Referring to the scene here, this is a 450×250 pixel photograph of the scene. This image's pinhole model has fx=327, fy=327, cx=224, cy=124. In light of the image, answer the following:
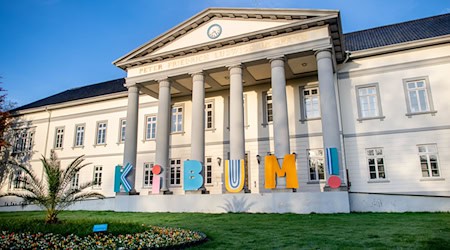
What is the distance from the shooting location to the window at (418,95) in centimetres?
1670

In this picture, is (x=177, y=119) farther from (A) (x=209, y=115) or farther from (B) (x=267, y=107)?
(B) (x=267, y=107)

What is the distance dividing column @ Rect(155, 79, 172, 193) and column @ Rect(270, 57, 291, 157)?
639 cm

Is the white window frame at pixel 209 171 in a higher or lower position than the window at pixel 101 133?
lower

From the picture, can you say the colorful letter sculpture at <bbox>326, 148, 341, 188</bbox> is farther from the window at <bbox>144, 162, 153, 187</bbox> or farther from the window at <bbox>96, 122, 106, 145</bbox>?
the window at <bbox>96, 122, 106, 145</bbox>

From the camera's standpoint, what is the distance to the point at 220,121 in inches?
836

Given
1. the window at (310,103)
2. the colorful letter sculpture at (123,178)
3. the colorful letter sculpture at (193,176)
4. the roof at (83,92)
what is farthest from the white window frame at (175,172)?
the window at (310,103)

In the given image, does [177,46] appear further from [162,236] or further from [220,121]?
[162,236]

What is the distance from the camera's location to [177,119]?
2295cm

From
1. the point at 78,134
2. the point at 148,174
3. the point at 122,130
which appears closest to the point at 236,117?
the point at 148,174

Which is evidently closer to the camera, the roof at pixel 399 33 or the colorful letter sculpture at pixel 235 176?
the colorful letter sculpture at pixel 235 176

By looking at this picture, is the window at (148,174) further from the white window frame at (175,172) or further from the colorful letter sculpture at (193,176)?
the colorful letter sculpture at (193,176)

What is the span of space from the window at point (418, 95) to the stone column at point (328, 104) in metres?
Answer: 5.06

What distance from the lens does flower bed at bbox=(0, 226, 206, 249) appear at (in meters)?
7.01

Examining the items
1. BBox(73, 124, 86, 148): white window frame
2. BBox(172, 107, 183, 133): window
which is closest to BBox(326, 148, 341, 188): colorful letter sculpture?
BBox(172, 107, 183, 133): window
